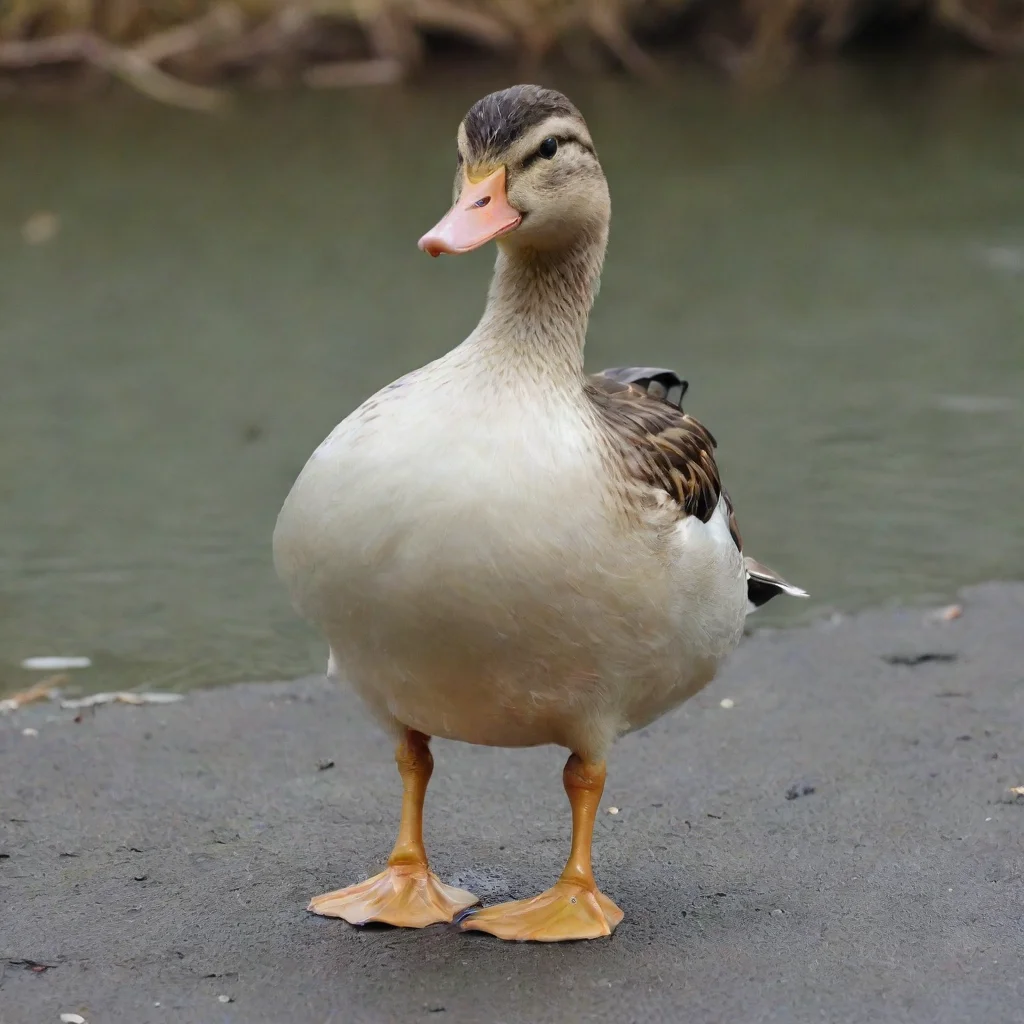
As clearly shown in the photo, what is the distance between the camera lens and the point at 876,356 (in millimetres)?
9062

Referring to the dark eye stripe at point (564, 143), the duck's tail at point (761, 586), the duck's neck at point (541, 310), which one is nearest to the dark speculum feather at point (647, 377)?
the duck's tail at point (761, 586)

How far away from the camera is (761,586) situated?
4.38 metres

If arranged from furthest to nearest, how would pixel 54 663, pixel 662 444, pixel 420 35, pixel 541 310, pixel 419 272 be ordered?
pixel 420 35
pixel 419 272
pixel 54 663
pixel 662 444
pixel 541 310

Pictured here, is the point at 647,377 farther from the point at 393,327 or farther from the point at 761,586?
the point at 393,327

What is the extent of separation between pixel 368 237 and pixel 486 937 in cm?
840

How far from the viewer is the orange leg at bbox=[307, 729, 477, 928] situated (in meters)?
3.69

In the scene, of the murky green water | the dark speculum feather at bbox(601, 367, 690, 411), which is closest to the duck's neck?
the dark speculum feather at bbox(601, 367, 690, 411)

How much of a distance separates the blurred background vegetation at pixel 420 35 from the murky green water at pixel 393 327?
775mm

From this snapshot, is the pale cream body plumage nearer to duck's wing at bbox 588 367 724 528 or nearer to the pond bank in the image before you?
duck's wing at bbox 588 367 724 528

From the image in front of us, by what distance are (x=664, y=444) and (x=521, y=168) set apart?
69cm

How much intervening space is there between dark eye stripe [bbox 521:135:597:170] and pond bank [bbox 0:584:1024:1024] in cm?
150

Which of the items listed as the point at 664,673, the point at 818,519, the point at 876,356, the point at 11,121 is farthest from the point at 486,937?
the point at 11,121

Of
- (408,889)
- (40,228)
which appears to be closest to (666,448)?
(408,889)

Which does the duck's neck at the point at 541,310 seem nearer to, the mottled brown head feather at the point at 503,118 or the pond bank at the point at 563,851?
the mottled brown head feather at the point at 503,118
